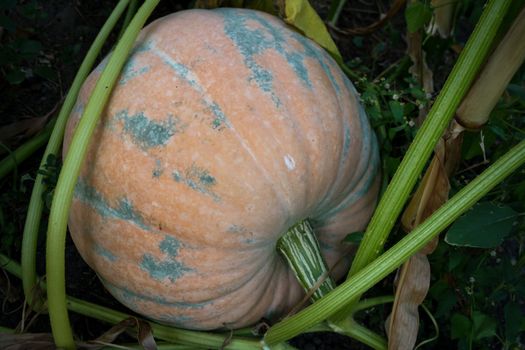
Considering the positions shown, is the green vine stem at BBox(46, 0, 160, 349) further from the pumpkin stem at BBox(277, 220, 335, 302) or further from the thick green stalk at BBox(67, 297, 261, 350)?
the pumpkin stem at BBox(277, 220, 335, 302)

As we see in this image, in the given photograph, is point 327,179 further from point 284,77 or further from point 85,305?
point 85,305

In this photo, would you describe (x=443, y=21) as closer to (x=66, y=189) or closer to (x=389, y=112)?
(x=389, y=112)

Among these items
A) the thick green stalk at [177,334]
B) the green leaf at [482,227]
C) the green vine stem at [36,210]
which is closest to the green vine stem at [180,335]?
the thick green stalk at [177,334]

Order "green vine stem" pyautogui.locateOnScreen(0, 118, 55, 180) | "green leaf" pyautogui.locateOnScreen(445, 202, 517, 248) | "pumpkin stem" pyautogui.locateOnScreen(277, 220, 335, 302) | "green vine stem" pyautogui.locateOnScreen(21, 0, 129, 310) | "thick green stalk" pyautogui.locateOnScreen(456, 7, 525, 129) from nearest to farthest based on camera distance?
"green leaf" pyautogui.locateOnScreen(445, 202, 517, 248) < "thick green stalk" pyautogui.locateOnScreen(456, 7, 525, 129) < "pumpkin stem" pyautogui.locateOnScreen(277, 220, 335, 302) < "green vine stem" pyautogui.locateOnScreen(21, 0, 129, 310) < "green vine stem" pyautogui.locateOnScreen(0, 118, 55, 180)

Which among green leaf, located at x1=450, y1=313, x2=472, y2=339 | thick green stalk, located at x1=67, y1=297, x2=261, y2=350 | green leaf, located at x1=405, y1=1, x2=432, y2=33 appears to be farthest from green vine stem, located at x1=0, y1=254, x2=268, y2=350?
green leaf, located at x1=405, y1=1, x2=432, y2=33

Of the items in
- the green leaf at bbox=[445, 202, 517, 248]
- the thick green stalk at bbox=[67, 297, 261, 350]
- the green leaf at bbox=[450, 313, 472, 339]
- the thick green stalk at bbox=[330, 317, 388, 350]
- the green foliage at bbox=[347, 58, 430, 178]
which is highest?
the green leaf at bbox=[445, 202, 517, 248]

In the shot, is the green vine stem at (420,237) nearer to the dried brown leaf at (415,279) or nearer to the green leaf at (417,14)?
the dried brown leaf at (415,279)

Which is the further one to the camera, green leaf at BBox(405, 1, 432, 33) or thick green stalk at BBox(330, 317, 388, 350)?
green leaf at BBox(405, 1, 432, 33)
